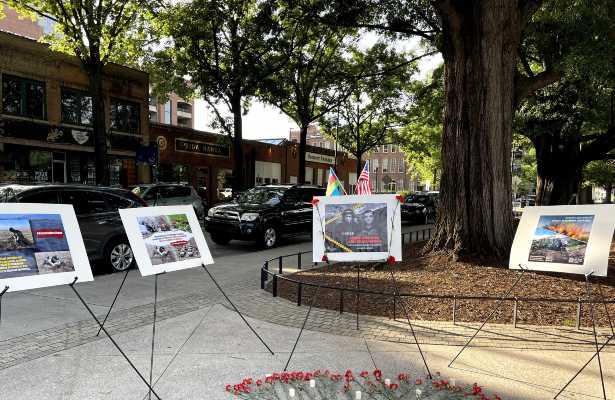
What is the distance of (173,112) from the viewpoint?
7375 centimetres

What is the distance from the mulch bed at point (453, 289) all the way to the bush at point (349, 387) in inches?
79.4

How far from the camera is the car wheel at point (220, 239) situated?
14.4 metres

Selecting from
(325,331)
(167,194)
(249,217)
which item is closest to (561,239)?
(325,331)

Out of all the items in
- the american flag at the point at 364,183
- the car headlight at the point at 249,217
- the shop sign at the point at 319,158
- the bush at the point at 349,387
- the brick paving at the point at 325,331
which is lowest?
the brick paving at the point at 325,331

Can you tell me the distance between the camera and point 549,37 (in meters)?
13.2

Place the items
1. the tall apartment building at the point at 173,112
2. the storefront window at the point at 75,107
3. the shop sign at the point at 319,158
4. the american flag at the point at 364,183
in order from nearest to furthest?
the american flag at the point at 364,183, the storefront window at the point at 75,107, the shop sign at the point at 319,158, the tall apartment building at the point at 173,112

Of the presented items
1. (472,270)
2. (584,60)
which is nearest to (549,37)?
(584,60)

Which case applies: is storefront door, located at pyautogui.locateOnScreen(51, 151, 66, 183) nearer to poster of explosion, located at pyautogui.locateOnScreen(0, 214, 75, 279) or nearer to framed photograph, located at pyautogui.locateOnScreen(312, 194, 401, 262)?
poster of explosion, located at pyautogui.locateOnScreen(0, 214, 75, 279)

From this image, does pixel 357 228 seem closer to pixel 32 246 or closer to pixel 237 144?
pixel 32 246

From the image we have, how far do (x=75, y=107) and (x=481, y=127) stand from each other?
805 inches

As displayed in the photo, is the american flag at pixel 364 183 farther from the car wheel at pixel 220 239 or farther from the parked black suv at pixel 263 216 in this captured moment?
the car wheel at pixel 220 239

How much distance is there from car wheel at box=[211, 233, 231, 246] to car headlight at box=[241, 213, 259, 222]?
3.68 feet

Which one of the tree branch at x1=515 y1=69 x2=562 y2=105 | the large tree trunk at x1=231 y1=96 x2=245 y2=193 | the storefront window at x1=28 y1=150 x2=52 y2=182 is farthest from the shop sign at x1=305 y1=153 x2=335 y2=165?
the tree branch at x1=515 y1=69 x2=562 y2=105

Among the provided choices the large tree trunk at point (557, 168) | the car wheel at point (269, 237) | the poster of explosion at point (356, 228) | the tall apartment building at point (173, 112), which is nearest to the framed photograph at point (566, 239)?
the poster of explosion at point (356, 228)
